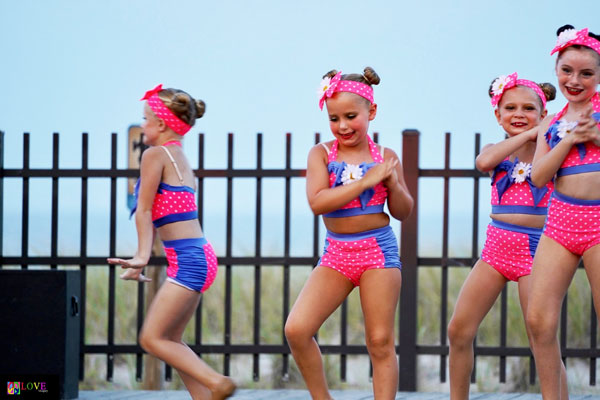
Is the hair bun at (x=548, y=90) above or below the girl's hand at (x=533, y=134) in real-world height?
above

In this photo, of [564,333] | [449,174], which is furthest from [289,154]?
[564,333]

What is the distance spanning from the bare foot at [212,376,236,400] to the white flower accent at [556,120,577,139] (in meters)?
2.03

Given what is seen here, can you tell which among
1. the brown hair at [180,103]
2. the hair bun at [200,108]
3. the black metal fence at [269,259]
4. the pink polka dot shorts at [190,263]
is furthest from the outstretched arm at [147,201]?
the black metal fence at [269,259]

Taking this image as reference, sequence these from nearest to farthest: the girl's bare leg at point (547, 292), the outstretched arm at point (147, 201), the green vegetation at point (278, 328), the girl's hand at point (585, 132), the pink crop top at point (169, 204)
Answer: the girl's hand at point (585, 132) → the girl's bare leg at point (547, 292) → the outstretched arm at point (147, 201) → the pink crop top at point (169, 204) → the green vegetation at point (278, 328)

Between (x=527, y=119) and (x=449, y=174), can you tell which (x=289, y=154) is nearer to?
(x=449, y=174)

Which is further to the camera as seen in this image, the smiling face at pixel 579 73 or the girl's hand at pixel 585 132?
the smiling face at pixel 579 73

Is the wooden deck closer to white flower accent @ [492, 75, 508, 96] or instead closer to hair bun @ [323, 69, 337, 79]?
white flower accent @ [492, 75, 508, 96]

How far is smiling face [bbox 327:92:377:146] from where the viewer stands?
410cm

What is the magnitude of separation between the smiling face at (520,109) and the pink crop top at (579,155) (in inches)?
19.7

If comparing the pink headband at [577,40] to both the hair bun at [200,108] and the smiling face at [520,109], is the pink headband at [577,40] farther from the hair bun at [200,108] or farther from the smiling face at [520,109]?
the hair bun at [200,108]

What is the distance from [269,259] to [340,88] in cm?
300

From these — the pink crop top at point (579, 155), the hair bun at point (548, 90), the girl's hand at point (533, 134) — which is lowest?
the pink crop top at point (579, 155)

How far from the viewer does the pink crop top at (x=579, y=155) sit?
3801 millimetres

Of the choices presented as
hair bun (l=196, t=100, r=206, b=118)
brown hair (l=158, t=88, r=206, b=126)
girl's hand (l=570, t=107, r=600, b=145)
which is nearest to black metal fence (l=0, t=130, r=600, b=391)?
hair bun (l=196, t=100, r=206, b=118)
